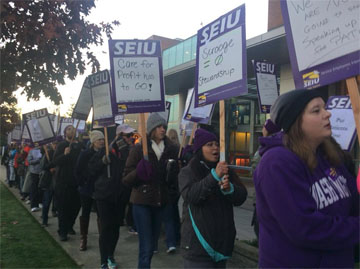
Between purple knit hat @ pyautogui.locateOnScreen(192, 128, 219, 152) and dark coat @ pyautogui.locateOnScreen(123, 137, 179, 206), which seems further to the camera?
dark coat @ pyautogui.locateOnScreen(123, 137, 179, 206)

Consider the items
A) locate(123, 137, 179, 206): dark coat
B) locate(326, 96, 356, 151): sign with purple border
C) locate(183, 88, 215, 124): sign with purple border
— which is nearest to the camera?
locate(326, 96, 356, 151): sign with purple border

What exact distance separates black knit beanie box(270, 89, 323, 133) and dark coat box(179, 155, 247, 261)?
3.60 ft

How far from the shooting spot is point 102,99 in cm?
550

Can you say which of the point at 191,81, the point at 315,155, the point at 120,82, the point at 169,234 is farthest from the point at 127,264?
the point at 191,81

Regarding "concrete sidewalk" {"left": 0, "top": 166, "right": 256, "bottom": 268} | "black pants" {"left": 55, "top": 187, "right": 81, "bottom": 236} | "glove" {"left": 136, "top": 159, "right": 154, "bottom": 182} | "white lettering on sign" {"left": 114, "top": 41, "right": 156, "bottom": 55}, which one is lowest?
"concrete sidewalk" {"left": 0, "top": 166, "right": 256, "bottom": 268}

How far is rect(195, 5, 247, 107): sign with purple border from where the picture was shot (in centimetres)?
303

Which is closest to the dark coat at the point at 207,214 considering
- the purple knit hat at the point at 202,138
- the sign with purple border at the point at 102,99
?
the purple knit hat at the point at 202,138

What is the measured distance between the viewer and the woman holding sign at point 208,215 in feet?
9.06

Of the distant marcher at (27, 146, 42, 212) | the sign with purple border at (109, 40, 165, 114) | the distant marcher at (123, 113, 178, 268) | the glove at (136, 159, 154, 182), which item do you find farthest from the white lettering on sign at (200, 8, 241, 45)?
the distant marcher at (27, 146, 42, 212)

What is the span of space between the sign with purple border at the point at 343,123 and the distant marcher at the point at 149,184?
6.65ft

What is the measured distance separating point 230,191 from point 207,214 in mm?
280

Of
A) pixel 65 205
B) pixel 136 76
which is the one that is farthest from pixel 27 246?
pixel 136 76

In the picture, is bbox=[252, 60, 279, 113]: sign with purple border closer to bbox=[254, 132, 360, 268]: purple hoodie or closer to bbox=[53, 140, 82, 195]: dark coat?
bbox=[53, 140, 82, 195]: dark coat

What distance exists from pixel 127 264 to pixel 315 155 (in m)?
4.01
